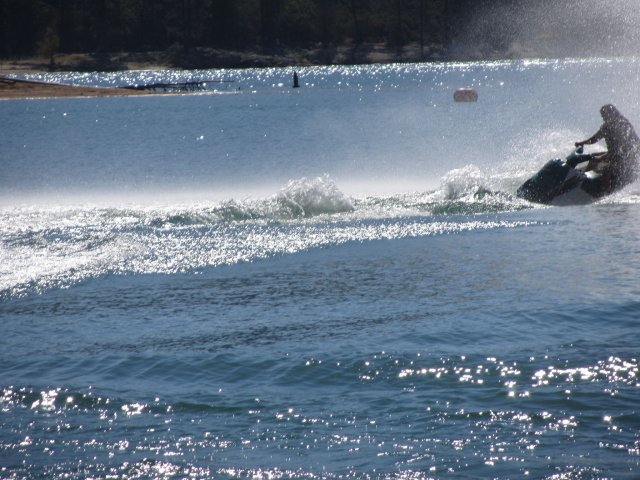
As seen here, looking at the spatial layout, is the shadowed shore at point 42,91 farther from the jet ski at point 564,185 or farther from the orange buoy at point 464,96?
the jet ski at point 564,185

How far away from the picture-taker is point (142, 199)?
77.5 ft

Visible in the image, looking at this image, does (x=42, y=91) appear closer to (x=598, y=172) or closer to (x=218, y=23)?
(x=598, y=172)

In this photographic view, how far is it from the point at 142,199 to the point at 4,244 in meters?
7.80

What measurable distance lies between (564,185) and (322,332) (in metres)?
10.5

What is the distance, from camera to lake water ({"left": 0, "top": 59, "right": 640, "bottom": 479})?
23.7 feet

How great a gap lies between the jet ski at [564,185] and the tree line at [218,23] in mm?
118216

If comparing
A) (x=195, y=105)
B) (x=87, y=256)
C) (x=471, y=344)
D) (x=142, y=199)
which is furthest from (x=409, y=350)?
(x=195, y=105)

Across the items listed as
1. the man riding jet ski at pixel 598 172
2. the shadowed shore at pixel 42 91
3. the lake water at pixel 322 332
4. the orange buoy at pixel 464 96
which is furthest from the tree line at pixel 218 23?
the man riding jet ski at pixel 598 172

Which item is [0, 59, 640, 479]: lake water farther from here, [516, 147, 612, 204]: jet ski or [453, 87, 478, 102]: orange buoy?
[453, 87, 478, 102]: orange buoy

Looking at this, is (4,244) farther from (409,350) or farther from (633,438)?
(633,438)

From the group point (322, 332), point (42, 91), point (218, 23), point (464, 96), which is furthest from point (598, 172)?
point (218, 23)

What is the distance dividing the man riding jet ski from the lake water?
0.40 metres

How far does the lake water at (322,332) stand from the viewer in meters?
7.21

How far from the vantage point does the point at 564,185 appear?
1952 centimetres
